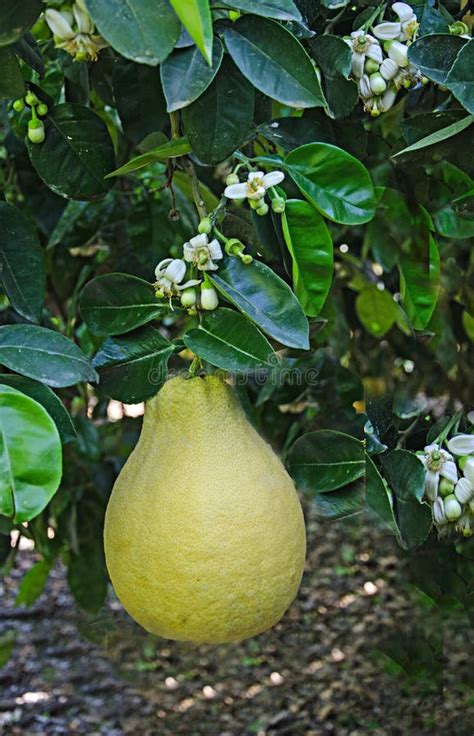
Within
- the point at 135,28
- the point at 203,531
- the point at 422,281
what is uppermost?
the point at 135,28

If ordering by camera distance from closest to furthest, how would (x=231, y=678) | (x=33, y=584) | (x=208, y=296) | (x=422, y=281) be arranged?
1. (x=208, y=296)
2. (x=422, y=281)
3. (x=33, y=584)
4. (x=231, y=678)

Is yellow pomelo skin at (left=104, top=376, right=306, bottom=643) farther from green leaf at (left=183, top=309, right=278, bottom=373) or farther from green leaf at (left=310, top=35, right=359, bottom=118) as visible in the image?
green leaf at (left=310, top=35, right=359, bottom=118)

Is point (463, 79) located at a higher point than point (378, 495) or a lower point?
higher

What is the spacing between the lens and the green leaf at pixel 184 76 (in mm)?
581

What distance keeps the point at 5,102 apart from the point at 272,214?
1.67 ft

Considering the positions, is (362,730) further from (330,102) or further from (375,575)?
(330,102)

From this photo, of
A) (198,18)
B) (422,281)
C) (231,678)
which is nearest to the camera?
(198,18)

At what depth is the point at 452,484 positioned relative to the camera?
0.77 metres

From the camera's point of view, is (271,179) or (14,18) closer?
(14,18)

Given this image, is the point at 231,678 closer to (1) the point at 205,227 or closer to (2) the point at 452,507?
(2) the point at 452,507

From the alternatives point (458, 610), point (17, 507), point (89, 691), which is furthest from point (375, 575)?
point (17, 507)

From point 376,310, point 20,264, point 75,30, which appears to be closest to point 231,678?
point 376,310

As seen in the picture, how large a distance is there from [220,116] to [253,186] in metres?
0.05

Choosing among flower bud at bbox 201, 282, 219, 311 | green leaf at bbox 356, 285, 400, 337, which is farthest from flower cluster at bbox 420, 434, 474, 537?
green leaf at bbox 356, 285, 400, 337
